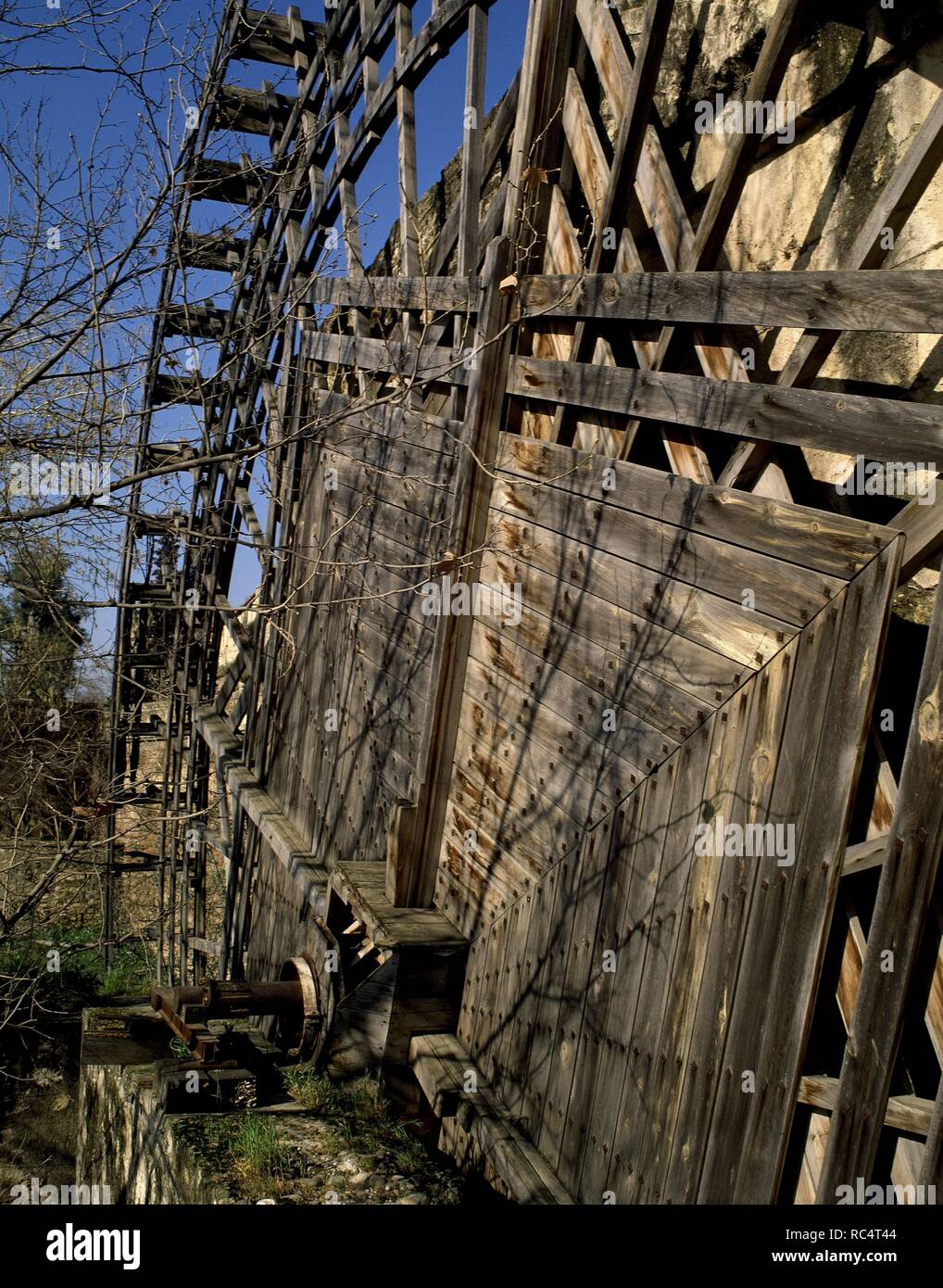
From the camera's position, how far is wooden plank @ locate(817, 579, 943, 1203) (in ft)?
8.61

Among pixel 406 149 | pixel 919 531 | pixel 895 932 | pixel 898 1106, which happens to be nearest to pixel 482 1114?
pixel 898 1106

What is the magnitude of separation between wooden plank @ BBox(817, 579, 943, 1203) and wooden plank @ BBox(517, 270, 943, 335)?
79 cm

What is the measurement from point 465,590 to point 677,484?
1.70m

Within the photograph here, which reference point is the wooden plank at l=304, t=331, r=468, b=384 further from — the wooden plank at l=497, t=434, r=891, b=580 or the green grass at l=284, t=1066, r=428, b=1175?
the green grass at l=284, t=1066, r=428, b=1175

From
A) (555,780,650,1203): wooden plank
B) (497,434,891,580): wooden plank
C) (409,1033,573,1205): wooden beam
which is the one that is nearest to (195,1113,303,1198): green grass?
(409,1033,573,1205): wooden beam

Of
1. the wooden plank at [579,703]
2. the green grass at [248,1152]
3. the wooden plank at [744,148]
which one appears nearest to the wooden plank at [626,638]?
the wooden plank at [579,703]

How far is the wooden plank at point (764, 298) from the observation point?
2785 mm

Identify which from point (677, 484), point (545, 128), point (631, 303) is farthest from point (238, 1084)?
point (545, 128)

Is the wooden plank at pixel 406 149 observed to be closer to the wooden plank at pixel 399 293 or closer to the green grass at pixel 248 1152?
the wooden plank at pixel 399 293

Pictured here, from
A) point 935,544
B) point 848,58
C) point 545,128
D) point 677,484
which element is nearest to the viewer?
point 935,544

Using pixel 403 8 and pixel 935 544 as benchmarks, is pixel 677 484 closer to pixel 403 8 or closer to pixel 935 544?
pixel 935 544

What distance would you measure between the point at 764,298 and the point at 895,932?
192 centimetres

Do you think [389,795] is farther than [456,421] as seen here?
Yes

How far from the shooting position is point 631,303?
13.1ft
